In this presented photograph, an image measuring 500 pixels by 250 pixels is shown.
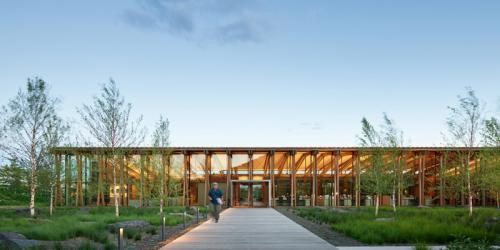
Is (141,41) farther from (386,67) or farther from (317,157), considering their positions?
(317,157)

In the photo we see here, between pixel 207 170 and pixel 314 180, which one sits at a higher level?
pixel 207 170

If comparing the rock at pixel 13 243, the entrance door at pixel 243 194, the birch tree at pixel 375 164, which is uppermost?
the birch tree at pixel 375 164

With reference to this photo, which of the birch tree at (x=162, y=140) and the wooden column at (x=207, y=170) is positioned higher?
the birch tree at (x=162, y=140)

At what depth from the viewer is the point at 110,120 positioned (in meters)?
30.1

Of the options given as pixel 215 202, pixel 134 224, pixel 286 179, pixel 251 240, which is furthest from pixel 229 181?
pixel 251 240

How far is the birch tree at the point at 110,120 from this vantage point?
3012 centimetres

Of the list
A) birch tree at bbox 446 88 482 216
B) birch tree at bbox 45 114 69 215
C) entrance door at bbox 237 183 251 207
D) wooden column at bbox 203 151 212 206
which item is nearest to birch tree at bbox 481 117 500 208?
birch tree at bbox 446 88 482 216

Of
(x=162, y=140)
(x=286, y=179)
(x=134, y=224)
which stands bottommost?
(x=134, y=224)

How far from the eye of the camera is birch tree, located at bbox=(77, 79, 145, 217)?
30125 millimetres

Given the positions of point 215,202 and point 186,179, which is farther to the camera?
point 186,179

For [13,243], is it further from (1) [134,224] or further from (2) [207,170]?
(2) [207,170]

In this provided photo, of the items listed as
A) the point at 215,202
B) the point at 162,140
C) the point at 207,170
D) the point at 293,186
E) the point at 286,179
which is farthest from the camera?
the point at 286,179

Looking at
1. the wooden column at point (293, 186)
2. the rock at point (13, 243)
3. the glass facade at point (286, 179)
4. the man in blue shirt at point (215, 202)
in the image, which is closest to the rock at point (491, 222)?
the man in blue shirt at point (215, 202)

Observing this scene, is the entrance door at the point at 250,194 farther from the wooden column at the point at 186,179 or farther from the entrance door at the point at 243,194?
the wooden column at the point at 186,179
